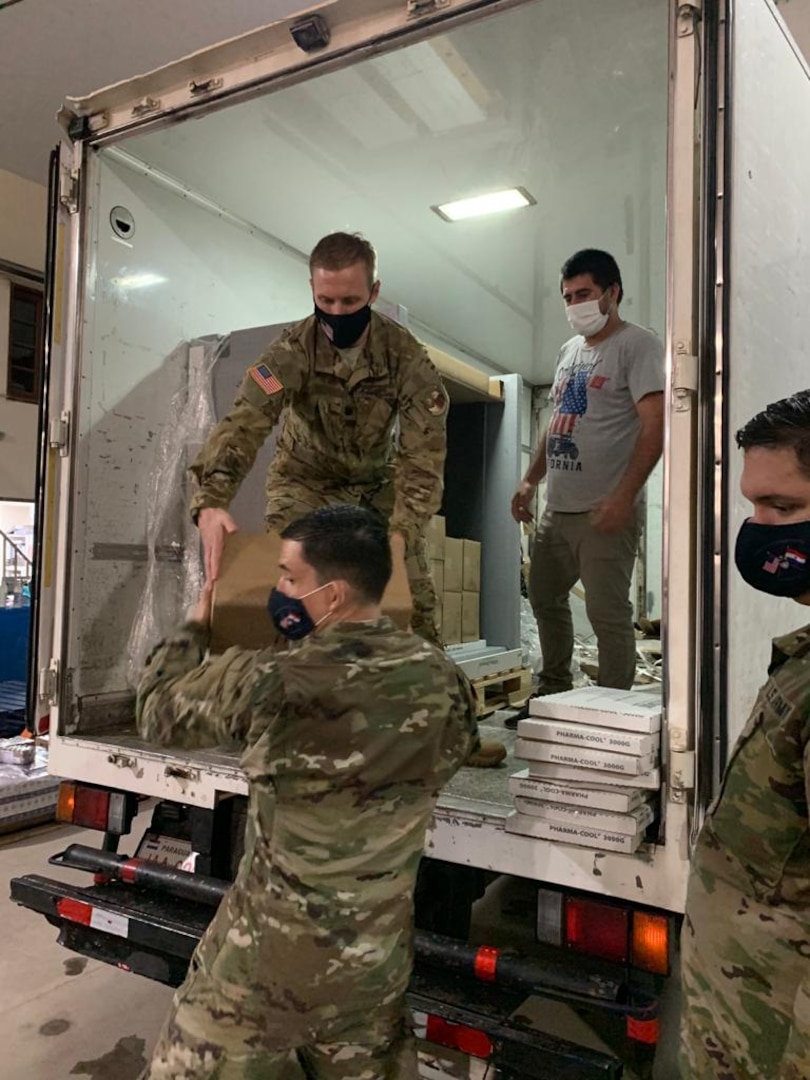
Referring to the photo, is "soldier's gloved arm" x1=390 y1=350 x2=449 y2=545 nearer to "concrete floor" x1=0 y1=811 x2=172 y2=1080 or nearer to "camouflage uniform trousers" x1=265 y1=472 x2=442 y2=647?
"camouflage uniform trousers" x1=265 y1=472 x2=442 y2=647

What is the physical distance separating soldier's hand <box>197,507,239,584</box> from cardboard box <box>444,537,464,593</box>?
1899 mm

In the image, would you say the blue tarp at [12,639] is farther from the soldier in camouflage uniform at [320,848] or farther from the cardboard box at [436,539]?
the soldier in camouflage uniform at [320,848]

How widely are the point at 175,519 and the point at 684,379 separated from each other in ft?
7.47

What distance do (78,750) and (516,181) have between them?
310cm

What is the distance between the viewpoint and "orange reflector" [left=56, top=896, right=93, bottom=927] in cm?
228

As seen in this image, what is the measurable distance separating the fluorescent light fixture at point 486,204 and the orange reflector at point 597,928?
10.8ft

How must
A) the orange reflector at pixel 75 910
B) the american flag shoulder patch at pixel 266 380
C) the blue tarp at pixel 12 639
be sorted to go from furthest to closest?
the blue tarp at pixel 12 639, the american flag shoulder patch at pixel 266 380, the orange reflector at pixel 75 910

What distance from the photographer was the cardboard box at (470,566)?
419 centimetres

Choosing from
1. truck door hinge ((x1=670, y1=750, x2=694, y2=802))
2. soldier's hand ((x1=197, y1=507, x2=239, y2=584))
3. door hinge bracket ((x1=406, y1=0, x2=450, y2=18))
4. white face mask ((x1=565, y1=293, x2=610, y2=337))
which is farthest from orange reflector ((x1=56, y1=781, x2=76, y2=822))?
door hinge bracket ((x1=406, y1=0, x2=450, y2=18))

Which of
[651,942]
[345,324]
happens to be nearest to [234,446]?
[345,324]

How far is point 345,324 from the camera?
2.45 m

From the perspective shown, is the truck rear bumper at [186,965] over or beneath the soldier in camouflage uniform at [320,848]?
beneath

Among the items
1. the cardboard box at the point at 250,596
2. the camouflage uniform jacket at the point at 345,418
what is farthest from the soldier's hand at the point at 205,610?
the camouflage uniform jacket at the point at 345,418

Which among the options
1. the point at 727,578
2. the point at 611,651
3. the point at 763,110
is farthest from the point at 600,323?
the point at 727,578
